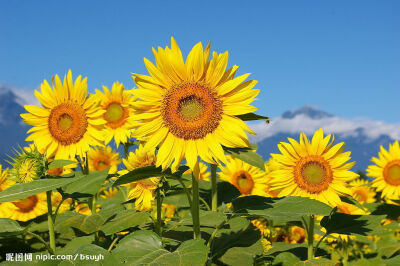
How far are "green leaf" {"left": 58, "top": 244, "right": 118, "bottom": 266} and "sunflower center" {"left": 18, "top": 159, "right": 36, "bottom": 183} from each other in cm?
81

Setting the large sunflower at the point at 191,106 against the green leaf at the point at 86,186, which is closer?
the large sunflower at the point at 191,106

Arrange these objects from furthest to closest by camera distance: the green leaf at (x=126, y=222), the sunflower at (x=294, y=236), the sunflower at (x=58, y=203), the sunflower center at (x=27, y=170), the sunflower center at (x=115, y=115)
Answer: the sunflower center at (x=115, y=115) → the sunflower at (x=294, y=236) → the sunflower at (x=58, y=203) → the sunflower center at (x=27, y=170) → the green leaf at (x=126, y=222)

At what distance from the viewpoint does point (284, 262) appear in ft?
9.91

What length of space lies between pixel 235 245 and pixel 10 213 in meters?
2.93

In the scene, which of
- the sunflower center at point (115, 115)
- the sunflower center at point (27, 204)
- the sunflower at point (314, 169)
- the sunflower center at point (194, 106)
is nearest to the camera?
the sunflower center at point (194, 106)

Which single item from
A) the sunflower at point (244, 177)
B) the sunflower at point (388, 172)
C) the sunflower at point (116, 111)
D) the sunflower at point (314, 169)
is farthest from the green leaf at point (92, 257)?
the sunflower at point (388, 172)

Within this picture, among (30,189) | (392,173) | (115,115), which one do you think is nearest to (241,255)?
(30,189)

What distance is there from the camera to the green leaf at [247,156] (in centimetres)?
251

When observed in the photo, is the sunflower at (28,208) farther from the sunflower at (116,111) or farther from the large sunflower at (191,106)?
the large sunflower at (191,106)

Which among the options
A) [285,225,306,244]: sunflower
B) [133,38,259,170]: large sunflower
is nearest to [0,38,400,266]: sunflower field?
[133,38,259,170]: large sunflower

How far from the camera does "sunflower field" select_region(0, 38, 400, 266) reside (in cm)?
254

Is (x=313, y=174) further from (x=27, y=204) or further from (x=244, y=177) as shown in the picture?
(x=27, y=204)

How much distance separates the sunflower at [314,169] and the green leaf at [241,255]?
80 cm

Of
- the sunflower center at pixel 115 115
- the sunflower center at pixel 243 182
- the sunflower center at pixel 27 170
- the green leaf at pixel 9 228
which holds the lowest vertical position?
the green leaf at pixel 9 228
